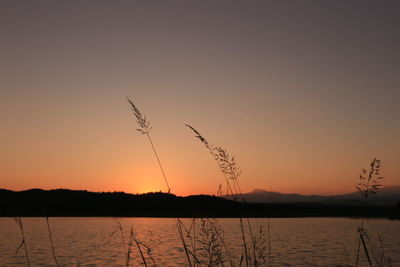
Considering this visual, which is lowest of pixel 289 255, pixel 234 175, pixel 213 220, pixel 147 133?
pixel 289 255

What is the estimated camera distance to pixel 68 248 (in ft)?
111

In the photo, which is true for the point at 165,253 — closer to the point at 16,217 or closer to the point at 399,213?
the point at 16,217

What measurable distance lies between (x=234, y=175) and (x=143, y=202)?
14231cm

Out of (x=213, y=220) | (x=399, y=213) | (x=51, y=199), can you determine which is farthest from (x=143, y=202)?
(x=213, y=220)

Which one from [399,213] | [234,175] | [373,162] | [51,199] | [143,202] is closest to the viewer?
[373,162]

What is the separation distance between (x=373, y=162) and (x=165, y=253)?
28955 mm

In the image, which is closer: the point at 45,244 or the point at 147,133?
the point at 147,133

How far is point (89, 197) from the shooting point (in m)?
135

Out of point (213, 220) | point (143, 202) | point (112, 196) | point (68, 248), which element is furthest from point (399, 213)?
point (213, 220)

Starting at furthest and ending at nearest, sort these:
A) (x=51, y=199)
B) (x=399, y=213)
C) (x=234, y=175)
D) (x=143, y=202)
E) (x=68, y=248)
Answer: (x=143, y=202), (x=51, y=199), (x=399, y=213), (x=68, y=248), (x=234, y=175)

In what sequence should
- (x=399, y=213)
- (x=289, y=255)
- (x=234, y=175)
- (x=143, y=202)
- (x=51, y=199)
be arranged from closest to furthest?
(x=234, y=175) → (x=289, y=255) → (x=399, y=213) → (x=51, y=199) → (x=143, y=202)

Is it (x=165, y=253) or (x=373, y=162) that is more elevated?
(x=373, y=162)

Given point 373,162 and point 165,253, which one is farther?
point 165,253

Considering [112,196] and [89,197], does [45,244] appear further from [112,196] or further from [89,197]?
[112,196]
